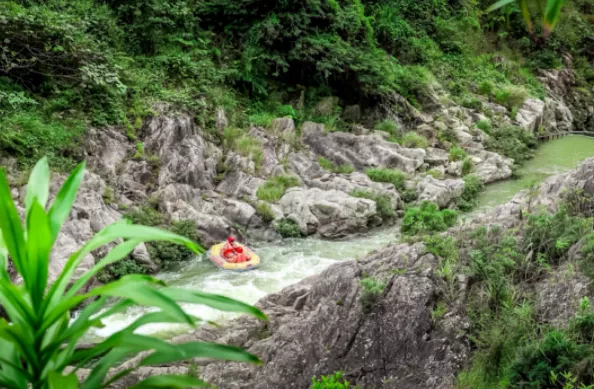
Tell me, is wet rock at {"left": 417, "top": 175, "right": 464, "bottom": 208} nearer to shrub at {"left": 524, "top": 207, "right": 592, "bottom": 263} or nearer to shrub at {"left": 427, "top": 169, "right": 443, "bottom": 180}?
shrub at {"left": 427, "top": 169, "right": 443, "bottom": 180}

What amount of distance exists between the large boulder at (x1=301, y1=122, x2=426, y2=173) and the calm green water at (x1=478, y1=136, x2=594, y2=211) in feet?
6.88

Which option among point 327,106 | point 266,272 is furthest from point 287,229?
point 327,106

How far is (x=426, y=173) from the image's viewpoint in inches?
567

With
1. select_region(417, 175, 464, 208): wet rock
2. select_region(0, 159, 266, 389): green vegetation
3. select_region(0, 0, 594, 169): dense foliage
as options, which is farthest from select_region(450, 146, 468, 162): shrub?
select_region(0, 159, 266, 389): green vegetation

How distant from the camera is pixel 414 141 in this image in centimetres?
1573

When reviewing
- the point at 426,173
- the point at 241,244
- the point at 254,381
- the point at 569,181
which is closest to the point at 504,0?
the point at 254,381

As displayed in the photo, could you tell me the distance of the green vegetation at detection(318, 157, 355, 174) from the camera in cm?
1382

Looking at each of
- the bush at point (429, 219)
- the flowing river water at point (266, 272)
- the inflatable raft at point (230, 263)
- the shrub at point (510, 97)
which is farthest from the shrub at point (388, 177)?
the shrub at point (510, 97)

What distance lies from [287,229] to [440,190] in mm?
4105

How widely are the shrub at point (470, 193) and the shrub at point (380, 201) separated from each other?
5.98 feet

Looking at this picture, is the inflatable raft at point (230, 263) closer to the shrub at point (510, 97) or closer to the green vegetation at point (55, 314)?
the green vegetation at point (55, 314)

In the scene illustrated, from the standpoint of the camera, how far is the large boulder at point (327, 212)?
11.6 m

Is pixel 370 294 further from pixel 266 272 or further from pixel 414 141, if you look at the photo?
pixel 414 141

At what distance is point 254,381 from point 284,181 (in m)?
8.06
